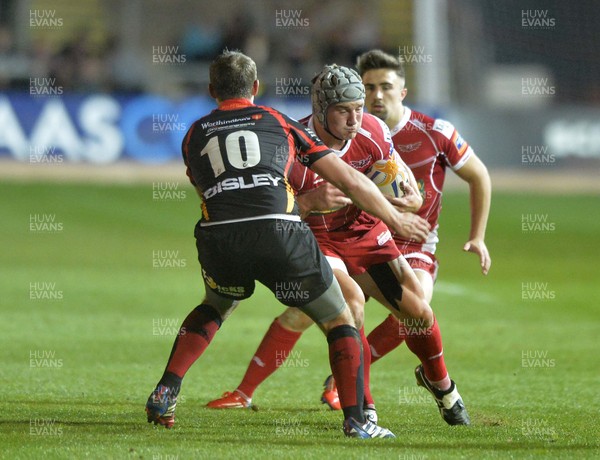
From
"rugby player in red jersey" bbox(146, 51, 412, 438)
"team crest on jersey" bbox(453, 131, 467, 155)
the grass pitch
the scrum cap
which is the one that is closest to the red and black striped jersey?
"rugby player in red jersey" bbox(146, 51, 412, 438)

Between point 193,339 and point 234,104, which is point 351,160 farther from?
point 193,339

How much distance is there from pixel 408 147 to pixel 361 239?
51.9 inches

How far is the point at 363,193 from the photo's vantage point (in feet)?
20.5

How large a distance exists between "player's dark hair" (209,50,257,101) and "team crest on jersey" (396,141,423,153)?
2.12 metres

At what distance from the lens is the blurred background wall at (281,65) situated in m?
23.7

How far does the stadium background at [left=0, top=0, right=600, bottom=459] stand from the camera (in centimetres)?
741

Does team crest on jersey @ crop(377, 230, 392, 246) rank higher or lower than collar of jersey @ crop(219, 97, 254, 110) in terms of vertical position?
lower

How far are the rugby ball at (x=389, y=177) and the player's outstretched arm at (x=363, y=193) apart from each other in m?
0.95

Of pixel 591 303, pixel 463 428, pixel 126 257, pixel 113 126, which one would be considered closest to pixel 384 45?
pixel 113 126

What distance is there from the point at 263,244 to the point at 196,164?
656 mm

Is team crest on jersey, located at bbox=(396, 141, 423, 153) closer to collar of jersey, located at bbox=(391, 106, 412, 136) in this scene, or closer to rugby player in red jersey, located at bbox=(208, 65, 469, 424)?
collar of jersey, located at bbox=(391, 106, 412, 136)

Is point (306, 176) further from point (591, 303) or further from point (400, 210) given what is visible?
point (591, 303)

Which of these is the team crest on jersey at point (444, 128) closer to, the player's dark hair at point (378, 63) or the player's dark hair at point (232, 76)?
the player's dark hair at point (378, 63)

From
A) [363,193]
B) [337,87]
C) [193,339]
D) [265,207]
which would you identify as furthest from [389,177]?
[193,339]
